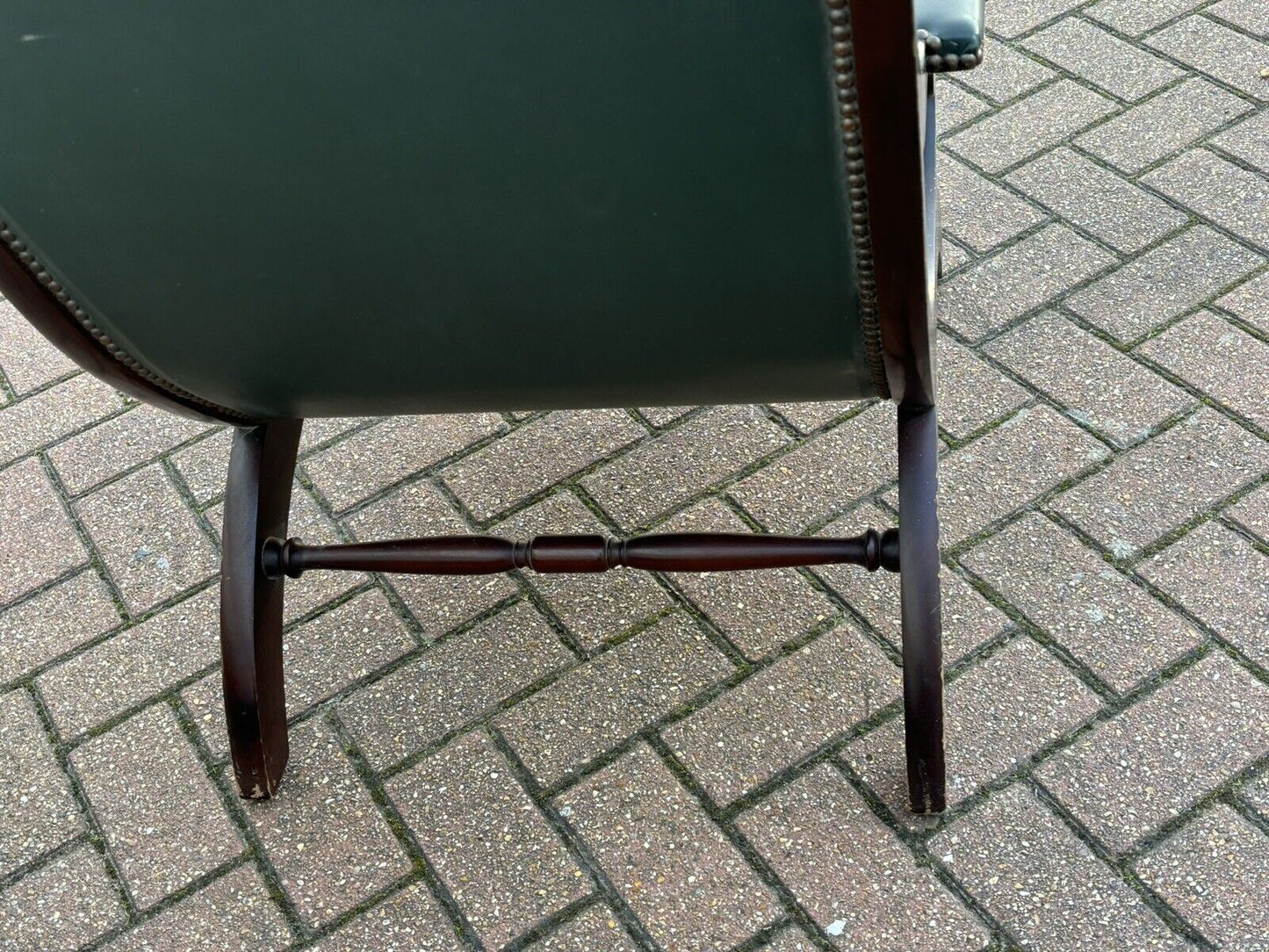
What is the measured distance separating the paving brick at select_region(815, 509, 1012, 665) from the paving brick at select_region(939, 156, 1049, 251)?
80 centimetres

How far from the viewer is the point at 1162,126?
8.70 feet

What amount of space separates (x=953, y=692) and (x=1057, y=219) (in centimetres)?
109

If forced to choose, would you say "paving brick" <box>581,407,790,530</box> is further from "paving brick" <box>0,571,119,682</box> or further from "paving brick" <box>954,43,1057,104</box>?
"paving brick" <box>954,43,1057,104</box>

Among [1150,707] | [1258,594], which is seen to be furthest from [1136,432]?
[1150,707]

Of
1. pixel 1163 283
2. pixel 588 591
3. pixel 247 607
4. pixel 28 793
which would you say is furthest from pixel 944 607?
pixel 28 793

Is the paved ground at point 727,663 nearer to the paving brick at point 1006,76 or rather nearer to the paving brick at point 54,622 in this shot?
the paving brick at point 54,622

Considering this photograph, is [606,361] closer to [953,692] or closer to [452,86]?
[452,86]

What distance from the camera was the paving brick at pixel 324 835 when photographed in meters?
1.67

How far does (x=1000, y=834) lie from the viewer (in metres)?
1.64

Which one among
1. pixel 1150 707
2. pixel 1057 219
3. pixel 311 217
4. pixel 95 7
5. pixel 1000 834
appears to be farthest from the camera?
pixel 1057 219

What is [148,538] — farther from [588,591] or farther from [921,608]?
[921,608]

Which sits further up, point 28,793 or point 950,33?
point 950,33

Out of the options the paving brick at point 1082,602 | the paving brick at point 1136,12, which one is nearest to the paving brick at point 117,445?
the paving brick at point 1082,602

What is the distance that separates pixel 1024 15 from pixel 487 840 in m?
2.25
